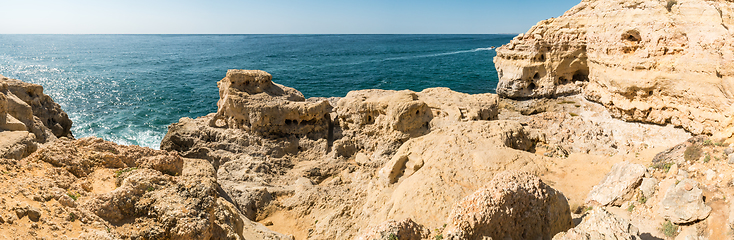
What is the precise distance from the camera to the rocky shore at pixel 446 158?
20.9 ft

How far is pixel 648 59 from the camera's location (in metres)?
17.9

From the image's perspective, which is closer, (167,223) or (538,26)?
(167,223)

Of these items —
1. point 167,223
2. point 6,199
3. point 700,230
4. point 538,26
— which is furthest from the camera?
point 538,26

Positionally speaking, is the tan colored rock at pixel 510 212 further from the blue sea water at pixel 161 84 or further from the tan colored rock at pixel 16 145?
the blue sea water at pixel 161 84

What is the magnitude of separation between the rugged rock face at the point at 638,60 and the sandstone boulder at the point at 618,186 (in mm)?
2908

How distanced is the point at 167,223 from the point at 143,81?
5217 cm

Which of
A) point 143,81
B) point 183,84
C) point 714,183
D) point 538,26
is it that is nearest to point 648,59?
point 538,26

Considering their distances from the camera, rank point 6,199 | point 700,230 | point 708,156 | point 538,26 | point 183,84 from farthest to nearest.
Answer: point 183,84 < point 538,26 < point 708,156 < point 700,230 < point 6,199

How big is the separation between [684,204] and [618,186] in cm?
Answer: 177

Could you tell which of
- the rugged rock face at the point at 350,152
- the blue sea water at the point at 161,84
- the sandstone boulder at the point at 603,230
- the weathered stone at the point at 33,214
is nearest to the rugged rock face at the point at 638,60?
the sandstone boulder at the point at 603,230

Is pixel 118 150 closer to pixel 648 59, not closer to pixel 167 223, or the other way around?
pixel 167 223

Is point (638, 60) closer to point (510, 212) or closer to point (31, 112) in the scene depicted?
point (510, 212)

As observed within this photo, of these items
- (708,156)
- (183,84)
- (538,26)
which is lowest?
(183,84)

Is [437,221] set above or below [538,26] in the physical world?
below
